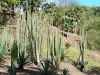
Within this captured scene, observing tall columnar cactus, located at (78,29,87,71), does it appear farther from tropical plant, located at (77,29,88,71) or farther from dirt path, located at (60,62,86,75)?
dirt path, located at (60,62,86,75)

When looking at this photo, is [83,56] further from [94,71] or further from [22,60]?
[22,60]

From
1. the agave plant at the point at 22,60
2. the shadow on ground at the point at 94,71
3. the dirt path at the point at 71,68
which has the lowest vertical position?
the shadow on ground at the point at 94,71

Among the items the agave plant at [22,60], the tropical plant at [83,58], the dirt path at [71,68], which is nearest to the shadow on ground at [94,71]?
the tropical plant at [83,58]

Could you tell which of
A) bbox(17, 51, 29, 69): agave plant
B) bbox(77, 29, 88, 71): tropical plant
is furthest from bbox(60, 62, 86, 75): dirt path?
bbox(17, 51, 29, 69): agave plant

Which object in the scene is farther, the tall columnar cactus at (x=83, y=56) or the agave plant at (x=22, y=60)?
the tall columnar cactus at (x=83, y=56)

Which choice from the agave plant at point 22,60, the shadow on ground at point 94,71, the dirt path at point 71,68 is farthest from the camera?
the shadow on ground at point 94,71

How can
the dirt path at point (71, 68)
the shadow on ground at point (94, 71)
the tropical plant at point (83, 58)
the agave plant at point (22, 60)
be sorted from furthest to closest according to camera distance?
the tropical plant at point (83, 58) < the shadow on ground at point (94, 71) < the dirt path at point (71, 68) < the agave plant at point (22, 60)

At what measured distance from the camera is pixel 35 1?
35.4 metres

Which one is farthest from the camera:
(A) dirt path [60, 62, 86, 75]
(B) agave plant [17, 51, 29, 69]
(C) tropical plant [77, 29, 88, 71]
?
(C) tropical plant [77, 29, 88, 71]

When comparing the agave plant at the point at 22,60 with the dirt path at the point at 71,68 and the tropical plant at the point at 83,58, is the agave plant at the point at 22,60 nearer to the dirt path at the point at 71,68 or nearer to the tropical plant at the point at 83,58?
the dirt path at the point at 71,68

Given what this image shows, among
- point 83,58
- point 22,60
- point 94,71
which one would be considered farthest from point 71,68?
point 22,60

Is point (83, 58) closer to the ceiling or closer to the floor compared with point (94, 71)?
closer to the ceiling

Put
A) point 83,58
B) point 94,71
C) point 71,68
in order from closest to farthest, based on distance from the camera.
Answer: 1. point 71,68
2. point 94,71
3. point 83,58

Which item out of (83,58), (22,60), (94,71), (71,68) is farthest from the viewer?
(83,58)
